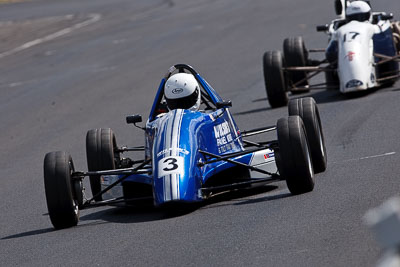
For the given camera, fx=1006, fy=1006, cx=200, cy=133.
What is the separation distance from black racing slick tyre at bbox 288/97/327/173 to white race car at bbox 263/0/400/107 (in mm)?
5053

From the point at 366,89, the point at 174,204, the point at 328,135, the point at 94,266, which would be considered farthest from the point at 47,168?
the point at 366,89

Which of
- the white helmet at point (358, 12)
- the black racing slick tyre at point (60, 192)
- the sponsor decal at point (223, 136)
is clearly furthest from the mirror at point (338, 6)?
the black racing slick tyre at point (60, 192)

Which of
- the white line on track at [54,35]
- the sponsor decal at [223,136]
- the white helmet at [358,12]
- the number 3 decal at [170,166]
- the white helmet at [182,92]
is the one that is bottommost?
the white line on track at [54,35]

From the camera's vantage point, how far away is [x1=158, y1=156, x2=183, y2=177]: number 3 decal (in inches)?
347

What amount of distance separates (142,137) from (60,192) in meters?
7.09

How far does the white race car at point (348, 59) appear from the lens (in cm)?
1566

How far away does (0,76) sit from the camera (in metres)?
28.0

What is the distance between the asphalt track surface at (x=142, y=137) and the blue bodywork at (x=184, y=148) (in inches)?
11.6

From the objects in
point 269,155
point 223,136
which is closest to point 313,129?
point 269,155

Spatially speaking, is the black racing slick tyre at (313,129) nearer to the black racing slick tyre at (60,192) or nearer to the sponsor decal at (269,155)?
the sponsor decal at (269,155)

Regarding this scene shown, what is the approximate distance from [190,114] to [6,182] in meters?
4.47

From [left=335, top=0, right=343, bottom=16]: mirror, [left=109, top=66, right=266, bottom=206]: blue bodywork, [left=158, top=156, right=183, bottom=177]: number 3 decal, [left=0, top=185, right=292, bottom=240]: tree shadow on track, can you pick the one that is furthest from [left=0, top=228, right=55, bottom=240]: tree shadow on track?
[left=335, top=0, right=343, bottom=16]: mirror

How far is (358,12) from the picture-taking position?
1698cm

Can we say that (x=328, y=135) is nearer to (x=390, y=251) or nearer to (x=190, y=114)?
(x=190, y=114)
